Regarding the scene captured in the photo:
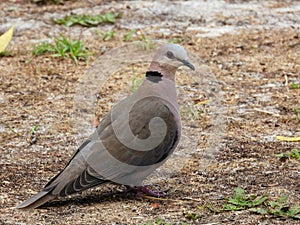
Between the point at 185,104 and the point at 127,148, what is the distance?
1998 mm

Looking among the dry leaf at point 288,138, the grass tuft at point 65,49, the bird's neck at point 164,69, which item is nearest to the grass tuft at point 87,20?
the grass tuft at point 65,49

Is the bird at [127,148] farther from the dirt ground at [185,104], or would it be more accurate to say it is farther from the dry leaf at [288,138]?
the dry leaf at [288,138]

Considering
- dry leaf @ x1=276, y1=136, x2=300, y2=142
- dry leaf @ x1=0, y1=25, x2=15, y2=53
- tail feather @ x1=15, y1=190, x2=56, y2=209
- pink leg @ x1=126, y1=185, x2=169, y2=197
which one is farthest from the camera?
dry leaf @ x1=276, y1=136, x2=300, y2=142

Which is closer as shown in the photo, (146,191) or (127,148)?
(127,148)

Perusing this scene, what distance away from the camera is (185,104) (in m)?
6.45

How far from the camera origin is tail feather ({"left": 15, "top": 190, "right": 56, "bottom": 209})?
4316mm

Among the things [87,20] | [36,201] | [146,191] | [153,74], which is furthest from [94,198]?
[87,20]

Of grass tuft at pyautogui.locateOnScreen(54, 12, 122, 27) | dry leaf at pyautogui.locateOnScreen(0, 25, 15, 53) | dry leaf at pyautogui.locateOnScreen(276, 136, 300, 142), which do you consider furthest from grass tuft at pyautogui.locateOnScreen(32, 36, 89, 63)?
dry leaf at pyautogui.locateOnScreen(276, 136, 300, 142)

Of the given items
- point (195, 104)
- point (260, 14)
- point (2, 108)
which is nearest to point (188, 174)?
point (195, 104)

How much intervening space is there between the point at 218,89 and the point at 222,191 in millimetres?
2302

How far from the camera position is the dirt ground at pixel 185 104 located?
449 cm

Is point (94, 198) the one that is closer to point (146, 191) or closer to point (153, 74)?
point (146, 191)

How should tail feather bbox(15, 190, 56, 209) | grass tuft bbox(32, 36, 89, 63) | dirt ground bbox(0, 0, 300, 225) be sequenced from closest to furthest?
tail feather bbox(15, 190, 56, 209) < dirt ground bbox(0, 0, 300, 225) < grass tuft bbox(32, 36, 89, 63)

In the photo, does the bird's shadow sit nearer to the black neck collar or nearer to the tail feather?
the tail feather
